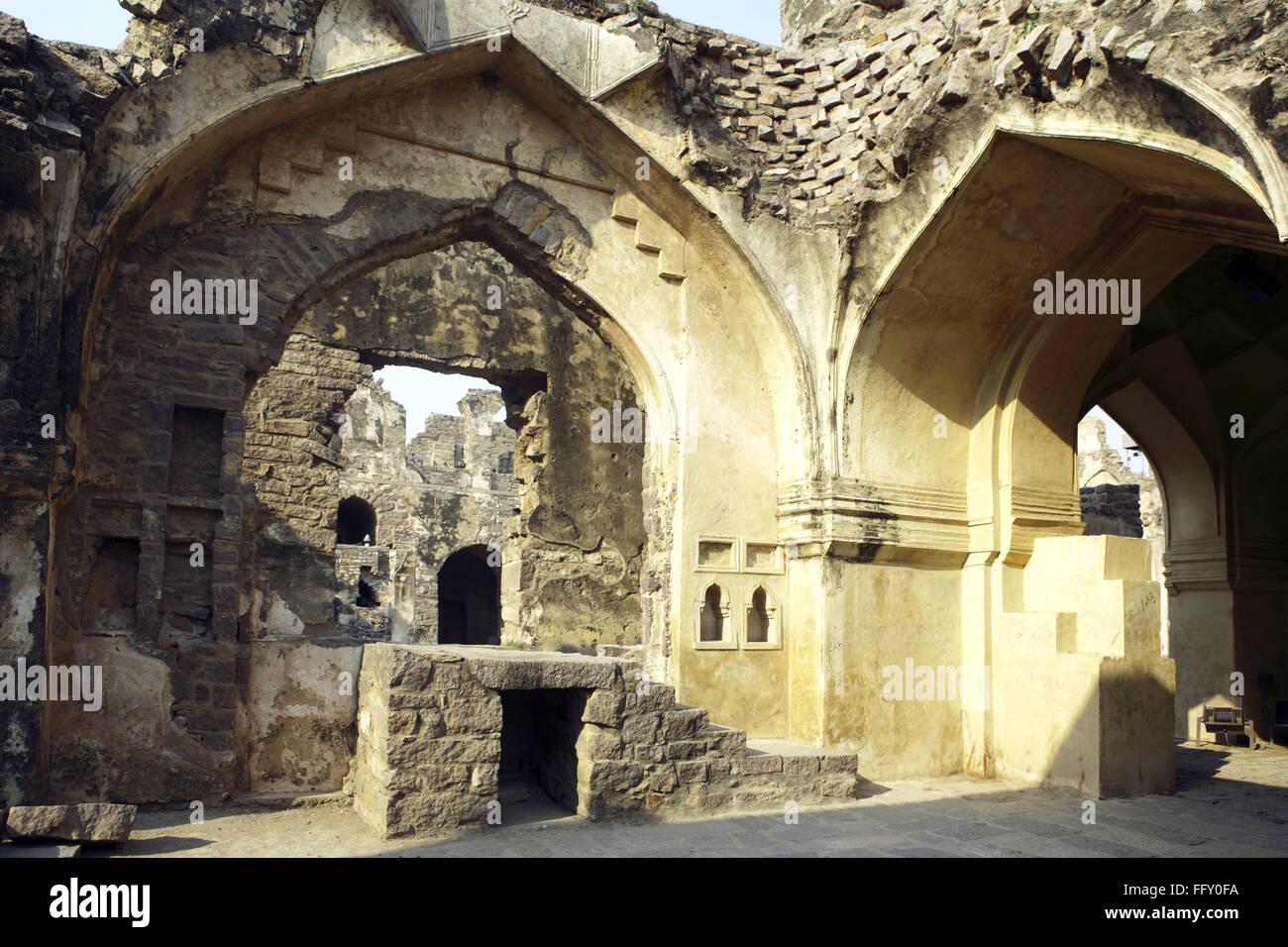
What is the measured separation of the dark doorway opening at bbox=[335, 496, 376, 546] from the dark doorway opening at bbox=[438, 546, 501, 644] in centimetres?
158

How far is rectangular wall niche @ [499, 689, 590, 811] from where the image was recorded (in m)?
5.63

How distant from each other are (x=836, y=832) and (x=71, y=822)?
3546mm

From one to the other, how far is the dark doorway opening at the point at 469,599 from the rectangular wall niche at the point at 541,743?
12.3m

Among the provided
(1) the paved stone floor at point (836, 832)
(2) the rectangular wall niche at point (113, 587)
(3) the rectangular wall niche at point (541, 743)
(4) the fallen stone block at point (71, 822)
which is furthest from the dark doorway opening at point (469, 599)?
(4) the fallen stone block at point (71, 822)

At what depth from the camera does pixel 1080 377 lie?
7734mm

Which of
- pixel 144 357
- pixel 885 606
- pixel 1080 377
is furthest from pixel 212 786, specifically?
pixel 1080 377

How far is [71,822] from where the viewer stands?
14.1 ft

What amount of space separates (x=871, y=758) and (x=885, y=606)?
1.05 m

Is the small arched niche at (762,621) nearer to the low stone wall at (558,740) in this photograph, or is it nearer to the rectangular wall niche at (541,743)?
the low stone wall at (558,740)

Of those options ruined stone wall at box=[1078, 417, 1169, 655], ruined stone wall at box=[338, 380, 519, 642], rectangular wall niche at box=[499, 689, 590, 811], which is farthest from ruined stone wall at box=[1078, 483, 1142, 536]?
rectangular wall niche at box=[499, 689, 590, 811]

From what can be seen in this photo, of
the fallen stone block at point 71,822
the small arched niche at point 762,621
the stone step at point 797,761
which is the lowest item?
the stone step at point 797,761

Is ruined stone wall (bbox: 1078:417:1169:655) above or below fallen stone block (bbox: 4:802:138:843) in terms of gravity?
above

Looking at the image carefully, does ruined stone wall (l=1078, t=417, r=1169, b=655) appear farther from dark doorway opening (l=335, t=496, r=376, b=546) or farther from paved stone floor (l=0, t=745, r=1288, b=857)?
dark doorway opening (l=335, t=496, r=376, b=546)

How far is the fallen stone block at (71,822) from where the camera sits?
416cm
